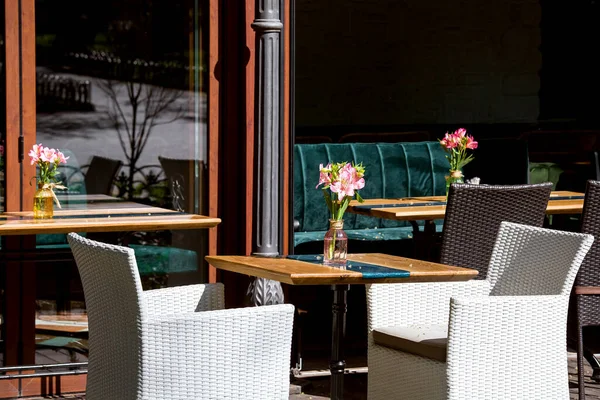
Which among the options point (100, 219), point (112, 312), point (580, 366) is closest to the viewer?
point (112, 312)

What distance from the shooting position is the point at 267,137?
557 cm

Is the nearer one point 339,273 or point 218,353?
point 218,353

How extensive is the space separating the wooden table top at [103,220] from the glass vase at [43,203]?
1.6 inches

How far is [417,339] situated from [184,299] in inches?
32.9

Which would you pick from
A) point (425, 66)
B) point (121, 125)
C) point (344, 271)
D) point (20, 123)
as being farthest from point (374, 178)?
point (344, 271)

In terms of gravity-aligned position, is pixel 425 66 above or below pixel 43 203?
above

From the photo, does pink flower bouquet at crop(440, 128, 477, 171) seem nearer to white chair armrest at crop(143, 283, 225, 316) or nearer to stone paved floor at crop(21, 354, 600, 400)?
stone paved floor at crop(21, 354, 600, 400)

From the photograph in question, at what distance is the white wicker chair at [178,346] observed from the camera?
3539 millimetres

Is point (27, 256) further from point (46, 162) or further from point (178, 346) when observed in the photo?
point (178, 346)

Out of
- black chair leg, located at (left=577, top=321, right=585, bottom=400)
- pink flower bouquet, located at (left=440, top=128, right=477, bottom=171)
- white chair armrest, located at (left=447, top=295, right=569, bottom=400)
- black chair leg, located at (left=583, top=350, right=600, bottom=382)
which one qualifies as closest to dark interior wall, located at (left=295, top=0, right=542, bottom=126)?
pink flower bouquet, located at (left=440, top=128, right=477, bottom=171)

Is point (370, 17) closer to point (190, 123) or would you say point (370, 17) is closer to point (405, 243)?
point (405, 243)

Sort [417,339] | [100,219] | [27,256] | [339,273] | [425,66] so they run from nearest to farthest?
[339,273]
[417,339]
[100,219]
[27,256]
[425,66]

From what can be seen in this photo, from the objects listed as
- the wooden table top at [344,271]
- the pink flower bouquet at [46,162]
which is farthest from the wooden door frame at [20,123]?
the wooden table top at [344,271]

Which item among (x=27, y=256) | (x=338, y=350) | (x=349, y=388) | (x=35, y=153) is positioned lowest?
(x=349, y=388)
